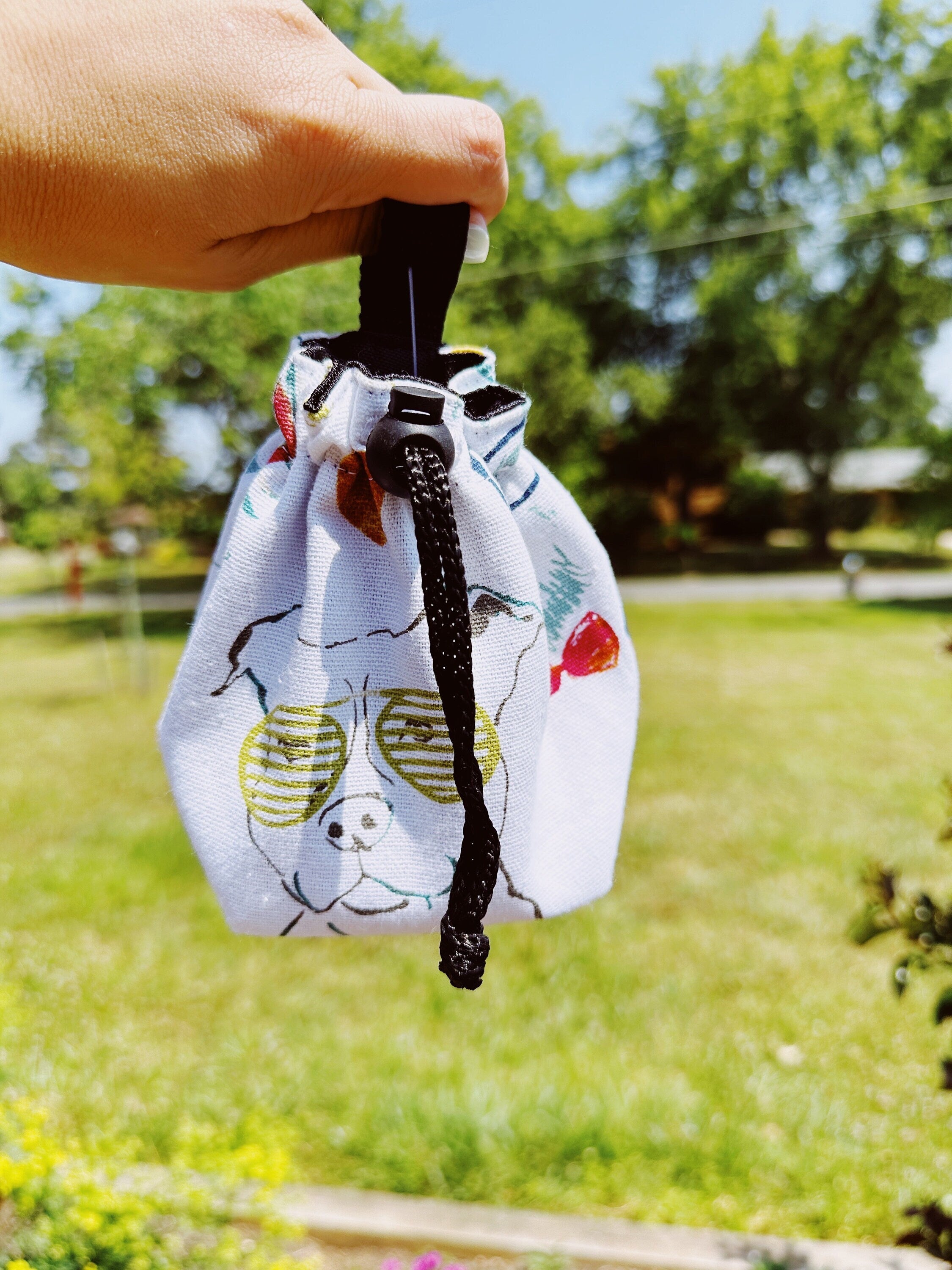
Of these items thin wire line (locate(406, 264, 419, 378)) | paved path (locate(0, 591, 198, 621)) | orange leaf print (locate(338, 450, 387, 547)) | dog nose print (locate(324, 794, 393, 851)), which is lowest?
paved path (locate(0, 591, 198, 621))

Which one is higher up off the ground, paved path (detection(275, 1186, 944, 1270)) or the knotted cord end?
the knotted cord end

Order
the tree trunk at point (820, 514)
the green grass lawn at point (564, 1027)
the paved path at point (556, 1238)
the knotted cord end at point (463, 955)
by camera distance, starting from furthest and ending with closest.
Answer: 1. the tree trunk at point (820, 514)
2. the green grass lawn at point (564, 1027)
3. the paved path at point (556, 1238)
4. the knotted cord end at point (463, 955)

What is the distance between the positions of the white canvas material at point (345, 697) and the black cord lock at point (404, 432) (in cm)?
5

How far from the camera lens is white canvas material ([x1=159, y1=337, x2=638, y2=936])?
2.93 ft

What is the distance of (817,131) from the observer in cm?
2147

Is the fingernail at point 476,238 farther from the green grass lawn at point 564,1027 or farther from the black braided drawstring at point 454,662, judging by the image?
the green grass lawn at point 564,1027

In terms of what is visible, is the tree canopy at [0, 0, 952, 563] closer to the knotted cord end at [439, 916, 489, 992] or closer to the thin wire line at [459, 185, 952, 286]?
the thin wire line at [459, 185, 952, 286]

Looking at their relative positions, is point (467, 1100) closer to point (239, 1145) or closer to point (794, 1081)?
point (239, 1145)

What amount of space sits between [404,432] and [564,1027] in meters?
2.73

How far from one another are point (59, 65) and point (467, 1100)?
249 centimetres

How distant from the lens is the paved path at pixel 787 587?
1855cm

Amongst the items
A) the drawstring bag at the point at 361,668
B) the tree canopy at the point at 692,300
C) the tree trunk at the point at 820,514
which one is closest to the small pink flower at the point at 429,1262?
the drawstring bag at the point at 361,668

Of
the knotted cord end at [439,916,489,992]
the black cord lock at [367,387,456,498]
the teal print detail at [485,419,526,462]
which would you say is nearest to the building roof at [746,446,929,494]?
the teal print detail at [485,419,526,462]

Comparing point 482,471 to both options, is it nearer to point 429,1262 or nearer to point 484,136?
point 484,136
